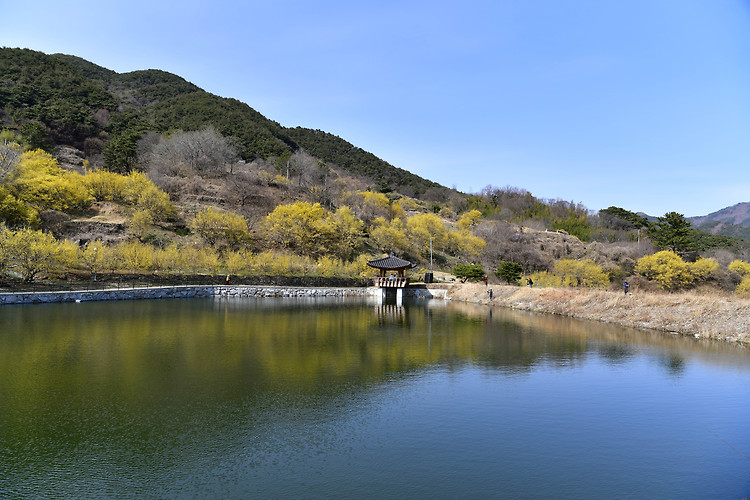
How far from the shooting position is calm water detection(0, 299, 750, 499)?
632 centimetres

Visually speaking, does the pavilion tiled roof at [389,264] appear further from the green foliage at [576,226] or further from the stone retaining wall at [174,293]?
the green foliage at [576,226]

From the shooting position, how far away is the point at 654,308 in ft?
76.3

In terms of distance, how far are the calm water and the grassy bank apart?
313 cm

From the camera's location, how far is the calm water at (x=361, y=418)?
6.32 m

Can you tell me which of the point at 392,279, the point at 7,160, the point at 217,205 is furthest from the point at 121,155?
the point at 392,279

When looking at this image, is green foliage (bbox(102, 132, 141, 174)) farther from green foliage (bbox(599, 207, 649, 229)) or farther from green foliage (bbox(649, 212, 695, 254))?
green foliage (bbox(599, 207, 649, 229))

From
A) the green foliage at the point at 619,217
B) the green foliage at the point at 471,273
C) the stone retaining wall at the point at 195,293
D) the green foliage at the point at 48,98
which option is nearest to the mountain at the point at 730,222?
the green foliage at the point at 619,217

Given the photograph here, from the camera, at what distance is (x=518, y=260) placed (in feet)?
217

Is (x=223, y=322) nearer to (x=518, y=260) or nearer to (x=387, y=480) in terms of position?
(x=387, y=480)

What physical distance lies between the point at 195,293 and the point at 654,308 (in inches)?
1255

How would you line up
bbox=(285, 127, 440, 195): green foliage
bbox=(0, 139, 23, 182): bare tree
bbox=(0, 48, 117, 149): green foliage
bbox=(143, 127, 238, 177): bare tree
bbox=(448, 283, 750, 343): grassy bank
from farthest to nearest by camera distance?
bbox=(285, 127, 440, 195): green foliage
bbox=(0, 48, 117, 149): green foliage
bbox=(143, 127, 238, 177): bare tree
bbox=(0, 139, 23, 182): bare tree
bbox=(448, 283, 750, 343): grassy bank

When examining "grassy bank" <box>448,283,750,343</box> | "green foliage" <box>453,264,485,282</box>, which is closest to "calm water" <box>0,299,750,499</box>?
"grassy bank" <box>448,283,750,343</box>

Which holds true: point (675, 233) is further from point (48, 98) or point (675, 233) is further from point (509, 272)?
point (48, 98)

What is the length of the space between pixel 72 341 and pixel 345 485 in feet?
45.0
